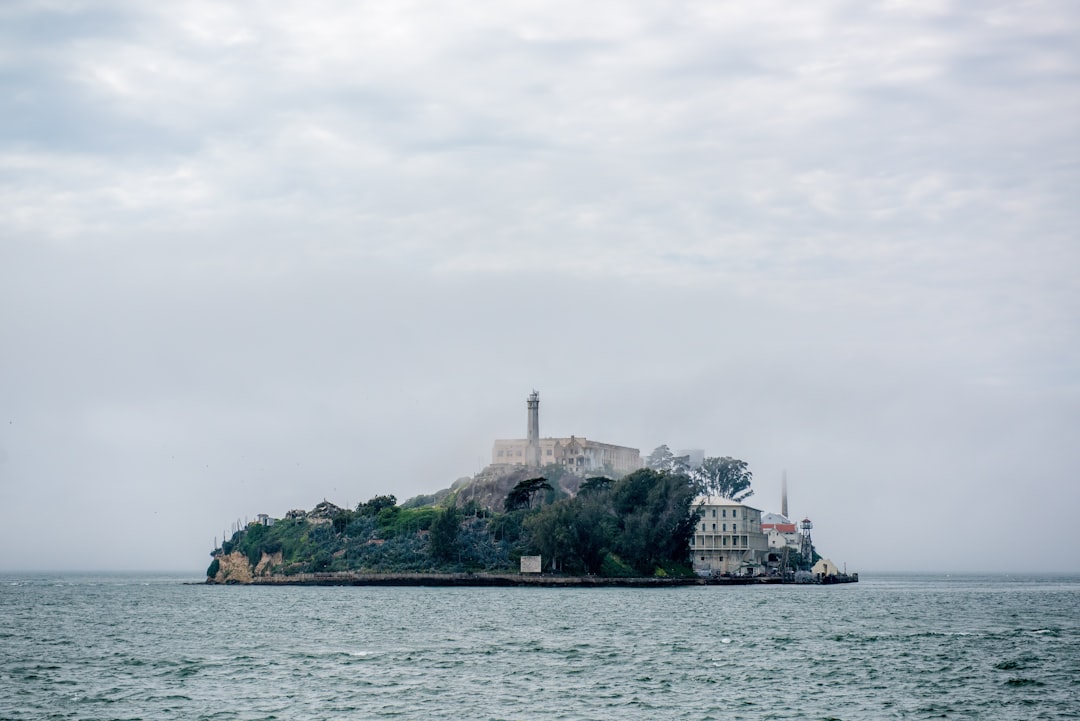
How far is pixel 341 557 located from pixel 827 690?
138 m

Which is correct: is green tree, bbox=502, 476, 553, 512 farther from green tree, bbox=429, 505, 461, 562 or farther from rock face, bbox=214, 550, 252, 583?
rock face, bbox=214, 550, 252, 583

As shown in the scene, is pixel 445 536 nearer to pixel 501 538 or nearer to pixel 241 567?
pixel 501 538

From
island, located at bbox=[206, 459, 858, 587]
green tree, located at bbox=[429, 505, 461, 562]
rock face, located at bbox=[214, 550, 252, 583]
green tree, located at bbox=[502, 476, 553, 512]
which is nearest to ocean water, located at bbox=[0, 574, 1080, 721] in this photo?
island, located at bbox=[206, 459, 858, 587]

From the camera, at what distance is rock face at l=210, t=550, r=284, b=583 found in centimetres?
18788

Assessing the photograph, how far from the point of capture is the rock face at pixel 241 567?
187875 millimetres

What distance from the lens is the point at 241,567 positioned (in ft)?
628

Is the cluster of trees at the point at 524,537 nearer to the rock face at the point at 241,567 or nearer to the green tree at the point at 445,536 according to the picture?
the green tree at the point at 445,536

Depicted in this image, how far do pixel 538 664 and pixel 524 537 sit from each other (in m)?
119

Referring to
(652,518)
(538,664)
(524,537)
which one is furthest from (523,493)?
(538,664)

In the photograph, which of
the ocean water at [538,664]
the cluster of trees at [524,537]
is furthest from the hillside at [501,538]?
the ocean water at [538,664]

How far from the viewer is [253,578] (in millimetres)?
188875

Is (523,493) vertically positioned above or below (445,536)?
above

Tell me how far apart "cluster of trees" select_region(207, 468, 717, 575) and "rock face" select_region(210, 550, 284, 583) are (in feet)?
3.42

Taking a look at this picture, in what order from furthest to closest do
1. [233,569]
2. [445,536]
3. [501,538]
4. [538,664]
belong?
[233,569], [501,538], [445,536], [538,664]
